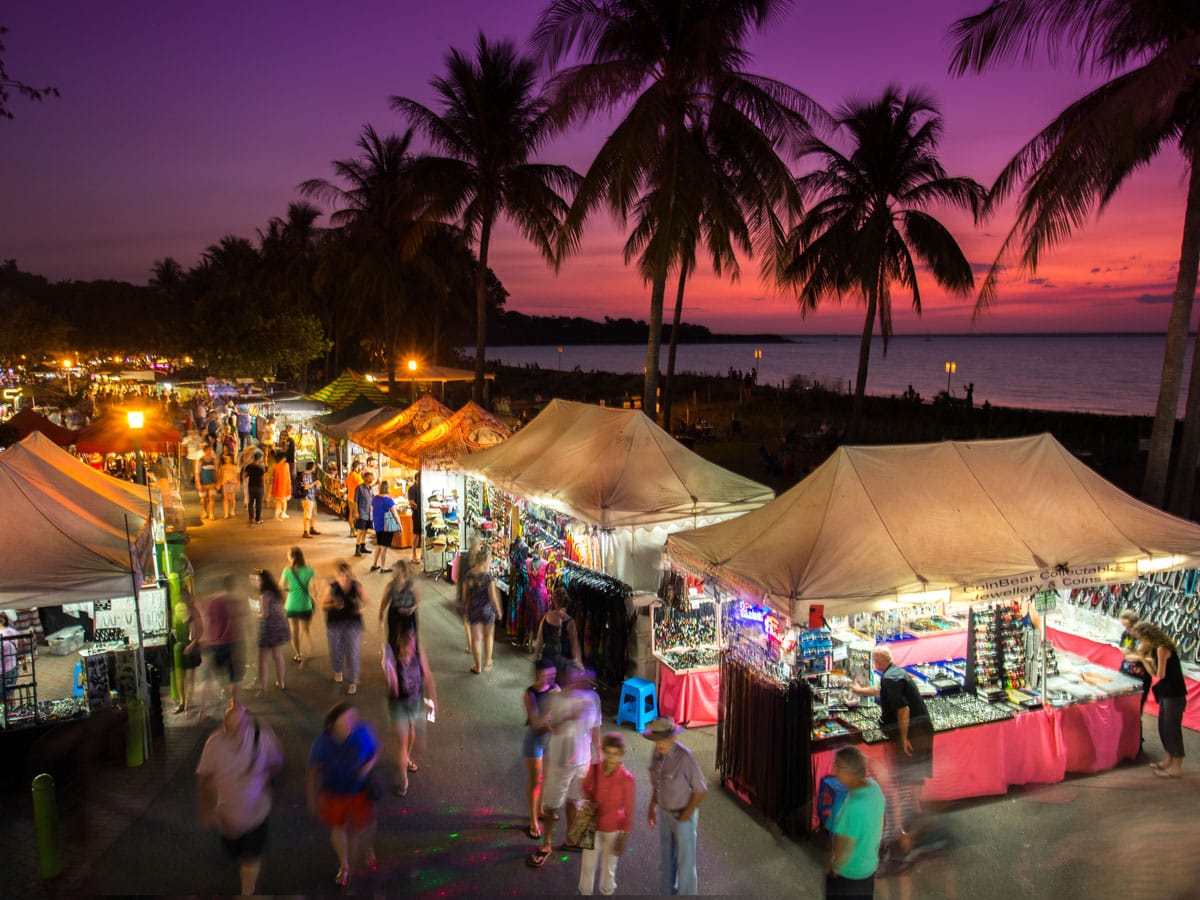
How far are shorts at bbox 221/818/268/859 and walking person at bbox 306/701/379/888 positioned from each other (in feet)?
1.12

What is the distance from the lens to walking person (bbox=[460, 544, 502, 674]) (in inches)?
357

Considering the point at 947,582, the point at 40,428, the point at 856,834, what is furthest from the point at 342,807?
the point at 40,428

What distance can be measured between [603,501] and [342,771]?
5572mm

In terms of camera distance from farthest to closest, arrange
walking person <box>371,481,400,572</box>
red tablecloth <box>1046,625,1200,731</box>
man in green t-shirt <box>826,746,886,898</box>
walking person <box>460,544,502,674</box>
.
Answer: walking person <box>371,481,400,572</box> < walking person <box>460,544,502,674</box> < red tablecloth <box>1046,625,1200,731</box> < man in green t-shirt <box>826,746,886,898</box>

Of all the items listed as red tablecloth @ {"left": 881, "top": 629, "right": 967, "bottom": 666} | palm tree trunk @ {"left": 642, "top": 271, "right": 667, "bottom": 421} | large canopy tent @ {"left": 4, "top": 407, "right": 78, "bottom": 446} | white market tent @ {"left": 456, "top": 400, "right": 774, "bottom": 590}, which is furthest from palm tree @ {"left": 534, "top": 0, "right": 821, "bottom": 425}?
large canopy tent @ {"left": 4, "top": 407, "right": 78, "bottom": 446}

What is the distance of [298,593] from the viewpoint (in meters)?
9.20

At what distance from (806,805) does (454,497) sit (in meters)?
9.81

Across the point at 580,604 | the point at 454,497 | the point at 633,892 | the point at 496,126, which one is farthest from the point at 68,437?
the point at 633,892

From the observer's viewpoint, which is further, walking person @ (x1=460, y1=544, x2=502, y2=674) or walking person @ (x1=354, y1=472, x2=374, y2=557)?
walking person @ (x1=354, y1=472, x2=374, y2=557)

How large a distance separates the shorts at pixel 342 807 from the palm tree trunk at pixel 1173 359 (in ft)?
35.6

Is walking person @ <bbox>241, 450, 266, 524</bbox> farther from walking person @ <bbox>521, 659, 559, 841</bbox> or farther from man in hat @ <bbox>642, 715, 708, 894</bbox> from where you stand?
man in hat @ <bbox>642, 715, 708, 894</bbox>

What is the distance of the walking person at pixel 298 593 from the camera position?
9125 mm

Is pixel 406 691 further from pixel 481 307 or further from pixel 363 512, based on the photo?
pixel 481 307

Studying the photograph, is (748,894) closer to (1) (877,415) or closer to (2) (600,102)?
(2) (600,102)
